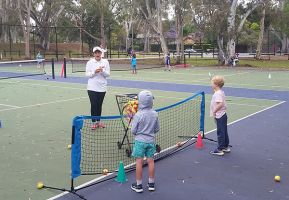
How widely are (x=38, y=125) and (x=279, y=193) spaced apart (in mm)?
6192

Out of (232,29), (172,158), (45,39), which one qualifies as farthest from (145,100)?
(45,39)

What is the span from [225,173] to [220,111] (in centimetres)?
139

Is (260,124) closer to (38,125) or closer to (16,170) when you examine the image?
(38,125)

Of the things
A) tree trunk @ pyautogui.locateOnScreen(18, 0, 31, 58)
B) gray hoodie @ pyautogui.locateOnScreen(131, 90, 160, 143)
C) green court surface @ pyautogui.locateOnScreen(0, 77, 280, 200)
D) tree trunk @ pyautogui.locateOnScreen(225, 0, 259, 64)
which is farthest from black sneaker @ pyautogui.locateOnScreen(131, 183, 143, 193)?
tree trunk @ pyautogui.locateOnScreen(18, 0, 31, 58)

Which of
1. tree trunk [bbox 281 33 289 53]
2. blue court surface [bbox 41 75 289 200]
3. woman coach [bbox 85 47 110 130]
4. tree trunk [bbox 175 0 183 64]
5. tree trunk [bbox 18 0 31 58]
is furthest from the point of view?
tree trunk [bbox 281 33 289 53]

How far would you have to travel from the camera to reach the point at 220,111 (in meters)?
7.30

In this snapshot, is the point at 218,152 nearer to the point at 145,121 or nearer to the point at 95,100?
the point at 145,121

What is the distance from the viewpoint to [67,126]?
9.69 m

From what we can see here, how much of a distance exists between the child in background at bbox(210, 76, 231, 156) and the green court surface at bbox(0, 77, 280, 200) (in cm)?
212

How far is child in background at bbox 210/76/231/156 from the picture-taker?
283 inches

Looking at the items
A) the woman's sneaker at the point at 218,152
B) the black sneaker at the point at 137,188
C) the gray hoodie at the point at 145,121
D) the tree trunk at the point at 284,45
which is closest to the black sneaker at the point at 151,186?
the black sneaker at the point at 137,188

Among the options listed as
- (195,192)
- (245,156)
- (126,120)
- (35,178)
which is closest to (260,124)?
(245,156)

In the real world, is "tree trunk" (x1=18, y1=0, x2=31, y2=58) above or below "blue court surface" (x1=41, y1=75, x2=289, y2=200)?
above

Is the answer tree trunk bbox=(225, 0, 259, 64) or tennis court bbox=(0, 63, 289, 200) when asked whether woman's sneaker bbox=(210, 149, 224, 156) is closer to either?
tennis court bbox=(0, 63, 289, 200)
